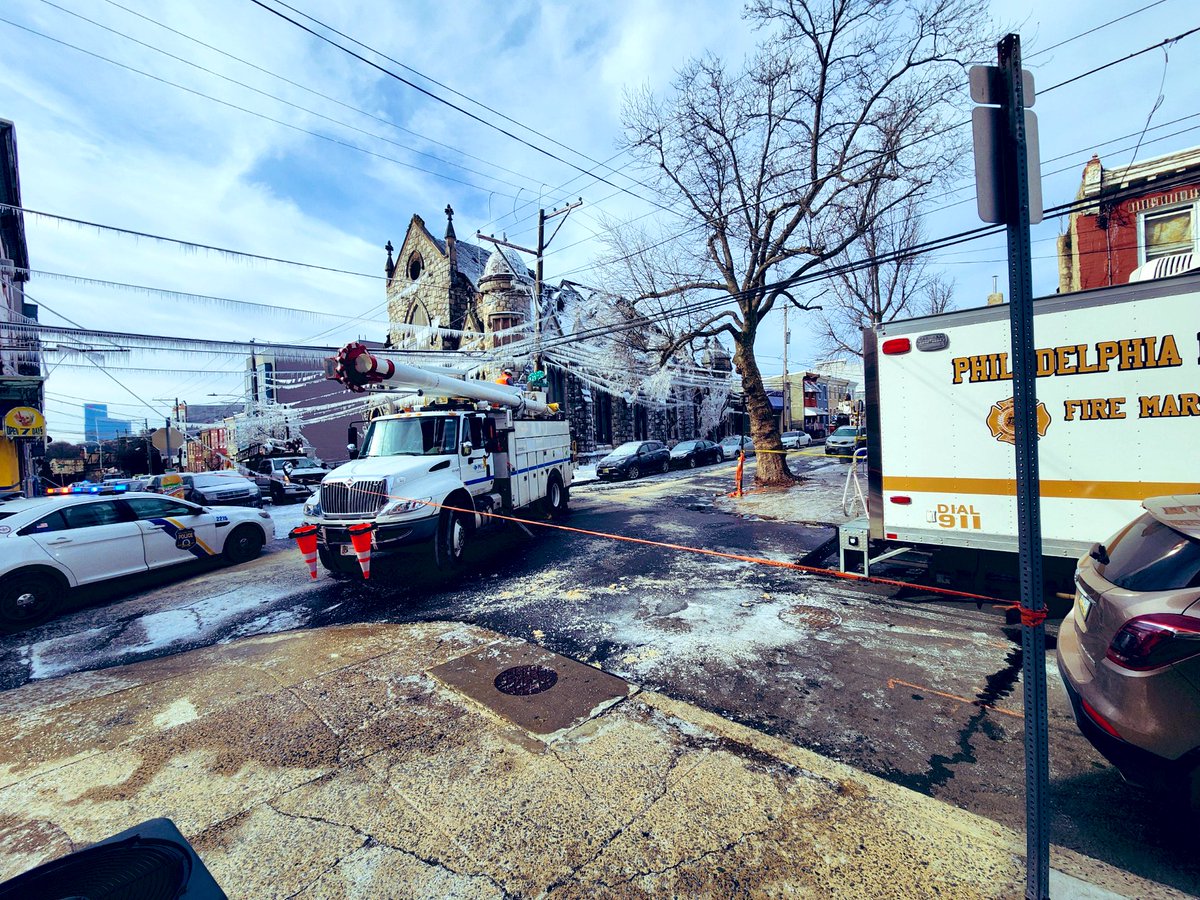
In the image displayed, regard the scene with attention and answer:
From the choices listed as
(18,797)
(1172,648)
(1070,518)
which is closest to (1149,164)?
(1070,518)

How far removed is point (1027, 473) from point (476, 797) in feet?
11.2

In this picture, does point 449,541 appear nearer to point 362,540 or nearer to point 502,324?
point 362,540

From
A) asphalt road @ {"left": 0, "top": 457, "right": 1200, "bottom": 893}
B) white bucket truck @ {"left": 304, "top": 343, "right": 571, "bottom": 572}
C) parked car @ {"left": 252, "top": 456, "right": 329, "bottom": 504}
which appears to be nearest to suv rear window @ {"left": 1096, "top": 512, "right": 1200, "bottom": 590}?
asphalt road @ {"left": 0, "top": 457, "right": 1200, "bottom": 893}

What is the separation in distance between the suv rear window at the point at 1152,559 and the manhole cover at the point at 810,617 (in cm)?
290

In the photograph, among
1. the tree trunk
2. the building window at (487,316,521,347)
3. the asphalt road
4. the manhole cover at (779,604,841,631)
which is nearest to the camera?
the asphalt road

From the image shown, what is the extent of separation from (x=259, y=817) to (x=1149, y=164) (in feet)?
74.5

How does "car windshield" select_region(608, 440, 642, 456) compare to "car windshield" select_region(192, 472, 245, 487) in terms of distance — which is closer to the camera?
"car windshield" select_region(192, 472, 245, 487)

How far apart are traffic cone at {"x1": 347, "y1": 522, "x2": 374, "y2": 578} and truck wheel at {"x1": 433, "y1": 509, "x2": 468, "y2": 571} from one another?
0.96 metres

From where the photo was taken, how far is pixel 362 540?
7.68 m

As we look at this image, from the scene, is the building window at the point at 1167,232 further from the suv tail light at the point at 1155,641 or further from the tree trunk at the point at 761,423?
the suv tail light at the point at 1155,641

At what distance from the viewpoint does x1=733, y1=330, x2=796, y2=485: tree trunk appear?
17.7 meters

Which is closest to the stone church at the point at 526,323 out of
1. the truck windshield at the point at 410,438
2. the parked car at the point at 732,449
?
the parked car at the point at 732,449

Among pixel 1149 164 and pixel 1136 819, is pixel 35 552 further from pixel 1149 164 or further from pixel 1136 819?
pixel 1149 164

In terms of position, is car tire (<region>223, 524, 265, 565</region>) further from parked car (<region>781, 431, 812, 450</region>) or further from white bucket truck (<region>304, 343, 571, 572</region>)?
parked car (<region>781, 431, 812, 450</region>)
